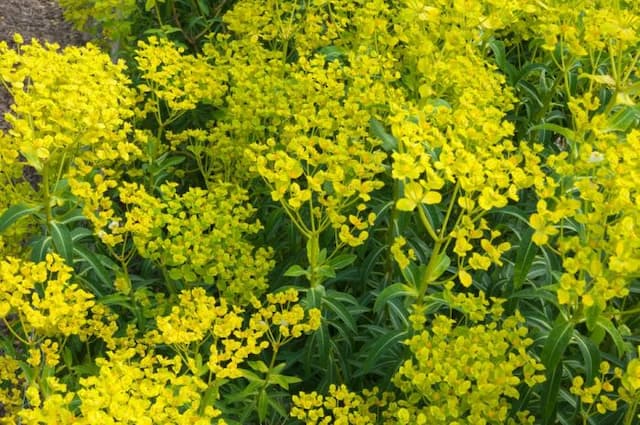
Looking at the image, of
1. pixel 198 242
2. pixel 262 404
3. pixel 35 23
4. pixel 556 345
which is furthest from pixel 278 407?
pixel 35 23

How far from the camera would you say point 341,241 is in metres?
2.89

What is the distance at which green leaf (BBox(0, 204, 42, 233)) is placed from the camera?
2.58 m

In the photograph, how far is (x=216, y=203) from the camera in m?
3.14

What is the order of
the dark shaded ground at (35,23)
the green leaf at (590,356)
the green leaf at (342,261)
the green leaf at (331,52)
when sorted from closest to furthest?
the green leaf at (590,356)
the green leaf at (342,261)
the green leaf at (331,52)
the dark shaded ground at (35,23)

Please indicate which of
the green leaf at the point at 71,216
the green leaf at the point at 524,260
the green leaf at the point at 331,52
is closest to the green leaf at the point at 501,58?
the green leaf at the point at 331,52

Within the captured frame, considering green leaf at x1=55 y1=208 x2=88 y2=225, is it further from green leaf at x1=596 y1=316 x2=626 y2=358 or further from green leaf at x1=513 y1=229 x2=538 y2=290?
green leaf at x1=596 y1=316 x2=626 y2=358

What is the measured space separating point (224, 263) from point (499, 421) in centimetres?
114

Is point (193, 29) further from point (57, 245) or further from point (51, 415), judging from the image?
point (51, 415)

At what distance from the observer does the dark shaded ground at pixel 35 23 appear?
645 cm

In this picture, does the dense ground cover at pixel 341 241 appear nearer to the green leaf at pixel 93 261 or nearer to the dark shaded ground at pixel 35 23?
the green leaf at pixel 93 261

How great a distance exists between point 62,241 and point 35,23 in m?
4.74

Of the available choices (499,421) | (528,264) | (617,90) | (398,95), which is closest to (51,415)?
(499,421)

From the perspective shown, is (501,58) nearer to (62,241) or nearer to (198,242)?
(198,242)

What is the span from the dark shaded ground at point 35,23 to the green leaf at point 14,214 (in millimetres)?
4134
